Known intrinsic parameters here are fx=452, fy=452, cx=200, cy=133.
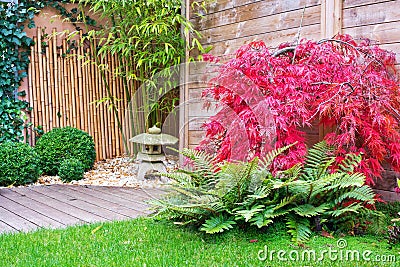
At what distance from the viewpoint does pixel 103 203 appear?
3.81 m

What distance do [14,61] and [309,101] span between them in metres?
3.53

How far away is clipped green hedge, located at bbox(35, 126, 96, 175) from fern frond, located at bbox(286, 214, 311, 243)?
117 inches

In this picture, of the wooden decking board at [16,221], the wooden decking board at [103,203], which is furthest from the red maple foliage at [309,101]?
the wooden decking board at [16,221]

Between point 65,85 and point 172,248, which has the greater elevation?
point 65,85

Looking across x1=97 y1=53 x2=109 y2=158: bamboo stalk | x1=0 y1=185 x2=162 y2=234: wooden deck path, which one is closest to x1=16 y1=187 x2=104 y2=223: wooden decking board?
x1=0 y1=185 x2=162 y2=234: wooden deck path

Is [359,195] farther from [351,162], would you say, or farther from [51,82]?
[51,82]

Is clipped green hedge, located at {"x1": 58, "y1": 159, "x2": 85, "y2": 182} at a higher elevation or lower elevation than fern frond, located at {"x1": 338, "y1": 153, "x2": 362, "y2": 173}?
lower

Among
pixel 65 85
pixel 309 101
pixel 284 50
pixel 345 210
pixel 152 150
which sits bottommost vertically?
pixel 345 210

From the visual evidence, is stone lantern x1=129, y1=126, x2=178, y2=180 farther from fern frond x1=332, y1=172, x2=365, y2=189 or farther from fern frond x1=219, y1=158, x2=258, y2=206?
fern frond x1=332, y1=172, x2=365, y2=189

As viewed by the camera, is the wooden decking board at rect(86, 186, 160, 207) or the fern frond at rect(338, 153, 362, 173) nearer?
the fern frond at rect(338, 153, 362, 173)

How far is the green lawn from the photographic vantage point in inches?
90.2

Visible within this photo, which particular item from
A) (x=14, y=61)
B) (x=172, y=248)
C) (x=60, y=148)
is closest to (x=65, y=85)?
(x=14, y=61)

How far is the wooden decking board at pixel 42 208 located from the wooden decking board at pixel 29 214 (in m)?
0.04

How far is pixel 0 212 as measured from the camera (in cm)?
347
